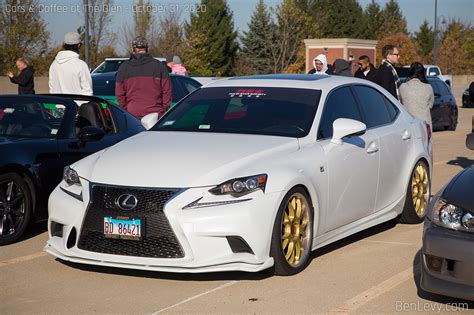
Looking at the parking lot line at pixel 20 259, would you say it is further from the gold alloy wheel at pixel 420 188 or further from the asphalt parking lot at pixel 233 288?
the gold alloy wheel at pixel 420 188

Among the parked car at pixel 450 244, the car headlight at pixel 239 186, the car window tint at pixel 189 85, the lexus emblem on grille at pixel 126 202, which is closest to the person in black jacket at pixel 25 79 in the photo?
the car window tint at pixel 189 85

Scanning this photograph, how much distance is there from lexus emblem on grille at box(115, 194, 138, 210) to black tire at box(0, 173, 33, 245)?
1892mm

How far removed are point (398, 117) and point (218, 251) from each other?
11.0ft

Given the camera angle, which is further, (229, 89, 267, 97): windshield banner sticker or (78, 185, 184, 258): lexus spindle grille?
(229, 89, 267, 97): windshield banner sticker

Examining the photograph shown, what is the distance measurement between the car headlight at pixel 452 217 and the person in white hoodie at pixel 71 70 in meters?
6.64

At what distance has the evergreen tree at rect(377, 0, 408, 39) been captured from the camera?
8781 centimetres

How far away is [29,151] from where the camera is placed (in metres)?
7.95

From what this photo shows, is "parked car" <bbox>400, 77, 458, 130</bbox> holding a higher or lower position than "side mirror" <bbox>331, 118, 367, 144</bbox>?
lower

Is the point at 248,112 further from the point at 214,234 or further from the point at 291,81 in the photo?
the point at 214,234

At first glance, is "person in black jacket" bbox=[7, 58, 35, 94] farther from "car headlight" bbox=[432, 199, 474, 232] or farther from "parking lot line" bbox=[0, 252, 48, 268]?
"car headlight" bbox=[432, 199, 474, 232]

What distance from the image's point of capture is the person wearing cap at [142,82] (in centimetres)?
1099

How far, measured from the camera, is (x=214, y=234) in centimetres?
593

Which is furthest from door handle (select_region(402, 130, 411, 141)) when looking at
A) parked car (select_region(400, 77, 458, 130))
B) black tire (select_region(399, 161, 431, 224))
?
parked car (select_region(400, 77, 458, 130))

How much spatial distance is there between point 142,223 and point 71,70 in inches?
217
